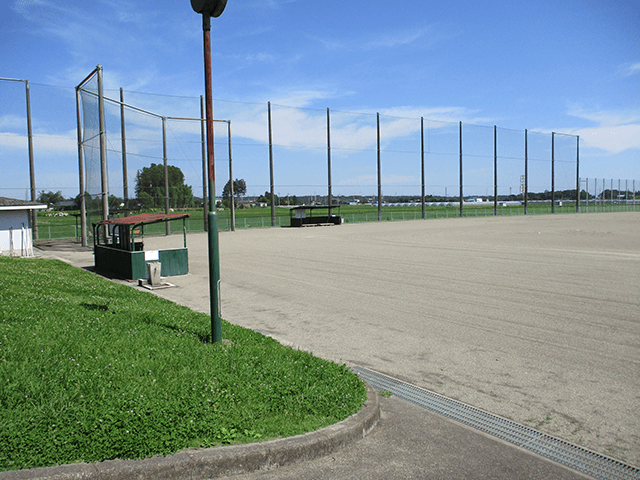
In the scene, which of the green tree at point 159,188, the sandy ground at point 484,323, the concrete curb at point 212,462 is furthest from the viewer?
the green tree at point 159,188

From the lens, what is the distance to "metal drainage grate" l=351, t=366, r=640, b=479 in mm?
3762

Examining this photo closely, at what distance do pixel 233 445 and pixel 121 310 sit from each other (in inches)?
200

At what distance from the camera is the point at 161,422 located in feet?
13.2

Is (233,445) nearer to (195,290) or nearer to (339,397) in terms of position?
(339,397)

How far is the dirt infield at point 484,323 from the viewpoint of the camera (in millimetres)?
5016

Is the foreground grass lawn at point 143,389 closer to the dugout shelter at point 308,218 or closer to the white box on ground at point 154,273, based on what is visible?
the white box on ground at point 154,273

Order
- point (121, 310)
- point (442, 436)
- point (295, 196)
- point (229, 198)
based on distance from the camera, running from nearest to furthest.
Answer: point (442, 436)
point (121, 310)
point (229, 198)
point (295, 196)

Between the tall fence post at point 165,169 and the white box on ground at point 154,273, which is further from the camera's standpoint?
the tall fence post at point 165,169

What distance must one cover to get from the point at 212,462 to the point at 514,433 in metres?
2.54

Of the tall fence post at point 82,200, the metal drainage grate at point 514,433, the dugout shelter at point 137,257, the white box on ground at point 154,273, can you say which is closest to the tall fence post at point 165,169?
the tall fence post at point 82,200

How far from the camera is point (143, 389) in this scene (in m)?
4.57

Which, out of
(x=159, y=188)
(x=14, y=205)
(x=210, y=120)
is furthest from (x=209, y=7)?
(x=159, y=188)

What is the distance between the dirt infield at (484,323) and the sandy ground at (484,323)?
21mm

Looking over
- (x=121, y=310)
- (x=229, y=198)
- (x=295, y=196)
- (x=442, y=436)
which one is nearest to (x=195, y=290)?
(x=121, y=310)
